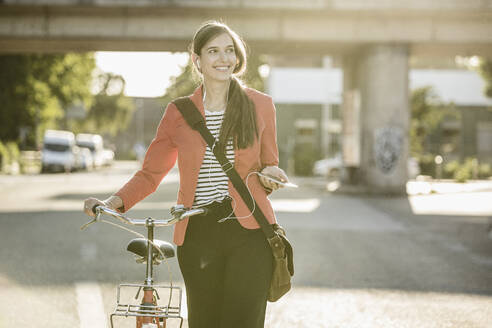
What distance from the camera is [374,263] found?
29.6ft

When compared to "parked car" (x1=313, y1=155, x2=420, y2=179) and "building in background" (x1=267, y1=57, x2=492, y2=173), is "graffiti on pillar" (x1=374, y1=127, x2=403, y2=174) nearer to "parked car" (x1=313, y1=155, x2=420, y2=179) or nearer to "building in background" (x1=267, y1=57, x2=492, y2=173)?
"parked car" (x1=313, y1=155, x2=420, y2=179)

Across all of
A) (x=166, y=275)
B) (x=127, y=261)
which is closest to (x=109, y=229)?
(x=127, y=261)

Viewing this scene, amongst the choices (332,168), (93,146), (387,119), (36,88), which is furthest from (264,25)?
(93,146)

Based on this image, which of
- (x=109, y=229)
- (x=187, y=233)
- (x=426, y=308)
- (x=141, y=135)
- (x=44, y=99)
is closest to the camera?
(x=187, y=233)

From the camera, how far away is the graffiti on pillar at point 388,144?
21609 millimetres

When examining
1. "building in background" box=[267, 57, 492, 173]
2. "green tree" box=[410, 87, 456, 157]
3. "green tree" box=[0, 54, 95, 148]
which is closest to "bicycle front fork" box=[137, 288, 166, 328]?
"green tree" box=[0, 54, 95, 148]

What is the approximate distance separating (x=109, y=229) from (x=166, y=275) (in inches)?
201

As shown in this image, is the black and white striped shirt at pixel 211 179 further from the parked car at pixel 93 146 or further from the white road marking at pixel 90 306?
the parked car at pixel 93 146

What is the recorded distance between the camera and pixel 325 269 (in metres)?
8.48

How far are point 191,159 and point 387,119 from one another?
19.2 m

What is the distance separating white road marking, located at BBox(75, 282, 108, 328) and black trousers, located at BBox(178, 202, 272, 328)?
8.27 feet

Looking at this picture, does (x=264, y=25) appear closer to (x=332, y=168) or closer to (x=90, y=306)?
(x=90, y=306)

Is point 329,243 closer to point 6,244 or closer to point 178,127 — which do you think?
point 6,244

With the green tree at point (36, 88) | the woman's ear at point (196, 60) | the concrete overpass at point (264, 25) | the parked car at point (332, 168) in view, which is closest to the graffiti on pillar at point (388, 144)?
the concrete overpass at point (264, 25)
